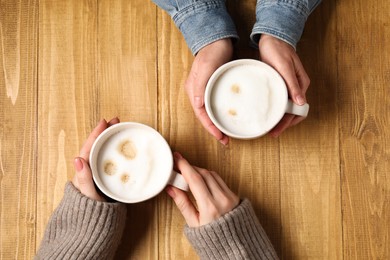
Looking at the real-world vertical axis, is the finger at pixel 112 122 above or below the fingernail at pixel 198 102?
below

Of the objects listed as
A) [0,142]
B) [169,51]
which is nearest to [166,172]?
[169,51]

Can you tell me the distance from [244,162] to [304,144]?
13 centimetres

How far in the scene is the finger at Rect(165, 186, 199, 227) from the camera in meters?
0.88

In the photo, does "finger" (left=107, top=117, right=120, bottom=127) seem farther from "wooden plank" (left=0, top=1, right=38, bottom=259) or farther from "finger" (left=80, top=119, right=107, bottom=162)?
"wooden plank" (left=0, top=1, right=38, bottom=259)

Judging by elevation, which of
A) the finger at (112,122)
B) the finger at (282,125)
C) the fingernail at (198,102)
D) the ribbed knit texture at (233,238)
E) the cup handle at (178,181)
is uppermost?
the fingernail at (198,102)

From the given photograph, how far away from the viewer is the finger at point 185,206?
0.88 metres

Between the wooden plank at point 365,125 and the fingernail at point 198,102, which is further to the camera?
the wooden plank at point 365,125

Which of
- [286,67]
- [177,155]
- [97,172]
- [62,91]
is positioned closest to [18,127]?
[62,91]

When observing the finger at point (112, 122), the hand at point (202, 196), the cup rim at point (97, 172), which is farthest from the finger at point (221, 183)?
the finger at point (112, 122)

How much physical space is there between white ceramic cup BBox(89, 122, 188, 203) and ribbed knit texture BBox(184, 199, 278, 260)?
10 centimetres

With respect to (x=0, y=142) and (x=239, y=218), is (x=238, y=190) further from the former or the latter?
(x=0, y=142)

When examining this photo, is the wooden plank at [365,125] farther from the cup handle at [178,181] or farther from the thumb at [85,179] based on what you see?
the thumb at [85,179]

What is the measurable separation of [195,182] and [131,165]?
12 centimetres

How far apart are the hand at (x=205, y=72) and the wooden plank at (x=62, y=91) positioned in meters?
0.23
